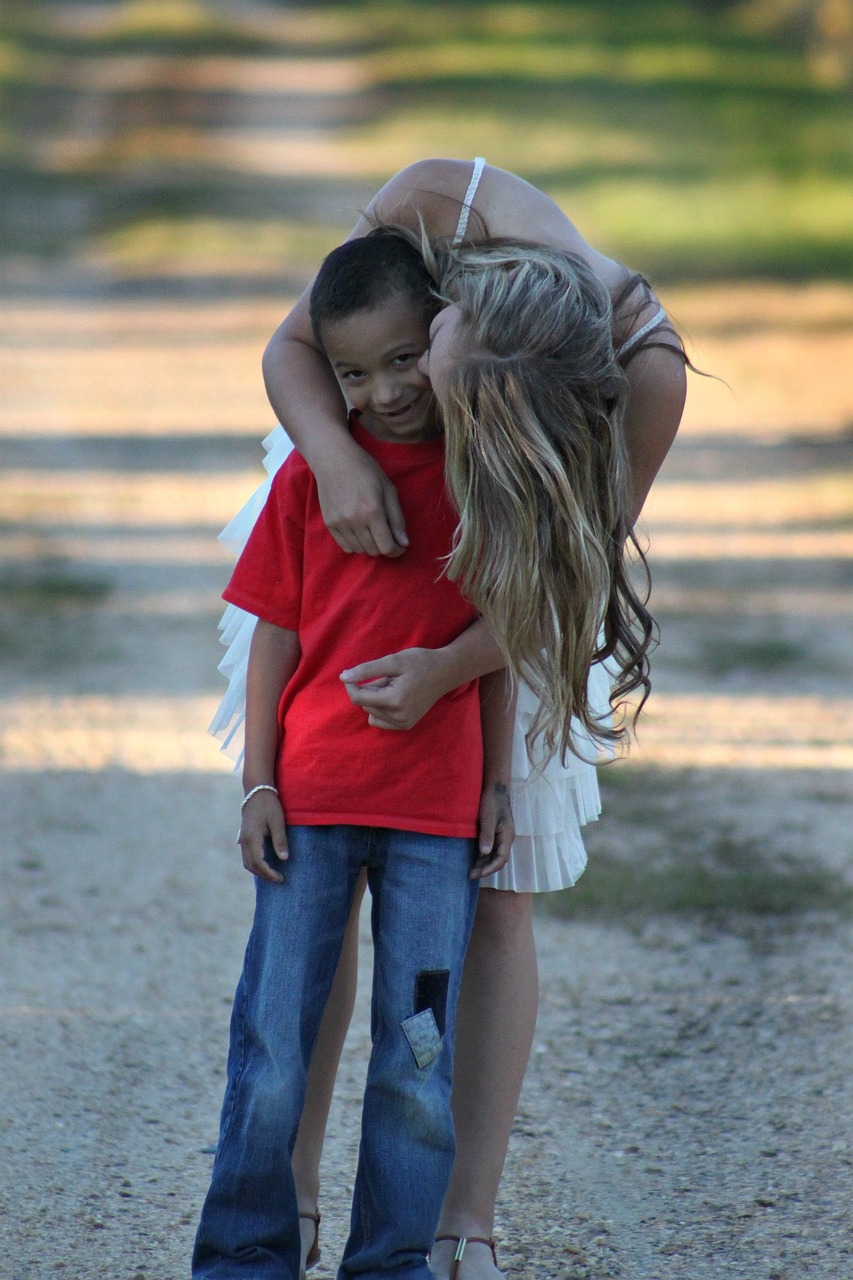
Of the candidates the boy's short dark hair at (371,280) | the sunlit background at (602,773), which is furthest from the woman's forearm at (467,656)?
the sunlit background at (602,773)

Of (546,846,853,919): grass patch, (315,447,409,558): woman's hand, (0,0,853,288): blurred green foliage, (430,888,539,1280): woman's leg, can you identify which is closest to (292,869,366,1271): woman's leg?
(430,888,539,1280): woman's leg

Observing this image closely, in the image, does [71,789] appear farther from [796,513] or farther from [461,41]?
[461,41]

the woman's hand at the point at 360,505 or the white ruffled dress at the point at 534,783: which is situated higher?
the woman's hand at the point at 360,505

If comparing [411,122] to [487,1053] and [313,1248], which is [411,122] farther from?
[313,1248]

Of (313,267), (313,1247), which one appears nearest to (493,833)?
(313,1247)

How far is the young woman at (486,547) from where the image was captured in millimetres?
1989

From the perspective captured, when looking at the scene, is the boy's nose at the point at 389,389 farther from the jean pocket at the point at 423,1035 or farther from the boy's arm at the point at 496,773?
the jean pocket at the point at 423,1035

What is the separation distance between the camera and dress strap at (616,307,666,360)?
221 centimetres

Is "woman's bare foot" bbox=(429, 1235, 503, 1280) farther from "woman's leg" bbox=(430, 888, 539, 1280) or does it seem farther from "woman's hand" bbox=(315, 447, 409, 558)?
"woman's hand" bbox=(315, 447, 409, 558)

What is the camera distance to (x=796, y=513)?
7.80m

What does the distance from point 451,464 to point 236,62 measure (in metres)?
24.2

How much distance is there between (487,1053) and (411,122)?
62.1 ft

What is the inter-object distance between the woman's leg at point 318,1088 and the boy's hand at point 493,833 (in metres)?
0.25

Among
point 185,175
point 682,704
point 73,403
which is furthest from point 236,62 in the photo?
point 682,704
